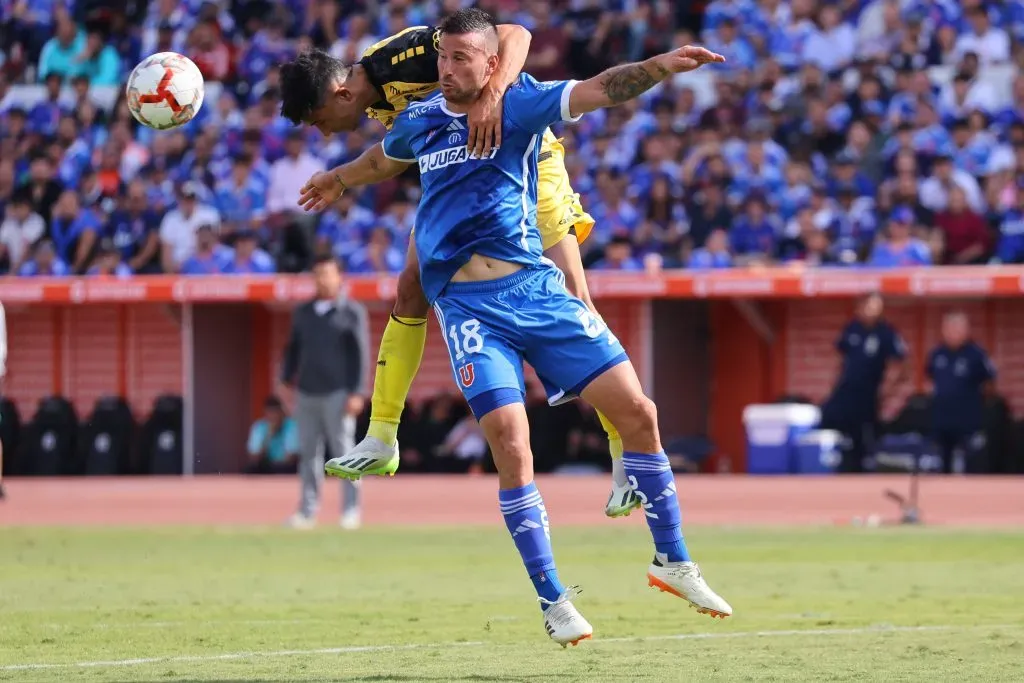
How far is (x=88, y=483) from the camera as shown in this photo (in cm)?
2220

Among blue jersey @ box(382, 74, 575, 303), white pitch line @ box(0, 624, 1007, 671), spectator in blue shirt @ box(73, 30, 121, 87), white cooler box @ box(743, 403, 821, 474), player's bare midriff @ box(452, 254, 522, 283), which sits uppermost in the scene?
spectator in blue shirt @ box(73, 30, 121, 87)

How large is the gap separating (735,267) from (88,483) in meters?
8.75

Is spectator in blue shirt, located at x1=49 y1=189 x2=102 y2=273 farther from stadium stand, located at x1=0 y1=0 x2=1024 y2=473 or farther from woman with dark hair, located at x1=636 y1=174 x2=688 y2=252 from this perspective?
woman with dark hair, located at x1=636 y1=174 x2=688 y2=252

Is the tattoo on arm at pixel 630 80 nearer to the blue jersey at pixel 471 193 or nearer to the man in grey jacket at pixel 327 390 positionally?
the blue jersey at pixel 471 193

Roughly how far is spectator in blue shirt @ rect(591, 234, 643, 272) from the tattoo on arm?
14049mm

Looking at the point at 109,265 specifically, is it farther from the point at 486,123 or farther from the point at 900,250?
the point at 486,123

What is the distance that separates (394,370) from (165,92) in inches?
77.1

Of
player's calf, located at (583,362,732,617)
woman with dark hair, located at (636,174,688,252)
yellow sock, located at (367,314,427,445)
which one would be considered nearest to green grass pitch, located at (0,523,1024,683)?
player's calf, located at (583,362,732,617)

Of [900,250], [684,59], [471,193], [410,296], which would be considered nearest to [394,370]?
[410,296]

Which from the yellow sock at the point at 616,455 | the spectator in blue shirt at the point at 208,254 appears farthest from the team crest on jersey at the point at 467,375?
the spectator in blue shirt at the point at 208,254

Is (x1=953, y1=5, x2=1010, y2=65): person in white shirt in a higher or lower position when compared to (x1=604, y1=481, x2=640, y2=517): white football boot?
higher

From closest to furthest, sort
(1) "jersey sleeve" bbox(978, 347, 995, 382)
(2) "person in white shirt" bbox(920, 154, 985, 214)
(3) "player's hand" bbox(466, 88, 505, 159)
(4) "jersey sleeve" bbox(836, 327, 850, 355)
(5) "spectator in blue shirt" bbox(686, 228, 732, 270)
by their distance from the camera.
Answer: (3) "player's hand" bbox(466, 88, 505, 159) → (1) "jersey sleeve" bbox(978, 347, 995, 382) → (4) "jersey sleeve" bbox(836, 327, 850, 355) → (2) "person in white shirt" bbox(920, 154, 985, 214) → (5) "spectator in blue shirt" bbox(686, 228, 732, 270)

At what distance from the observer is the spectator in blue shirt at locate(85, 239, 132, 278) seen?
2373 cm

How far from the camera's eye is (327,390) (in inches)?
649
